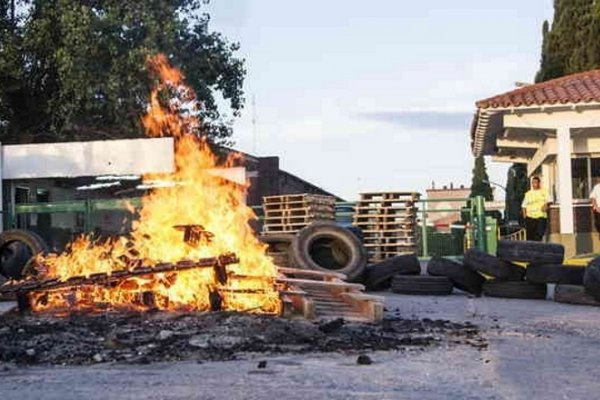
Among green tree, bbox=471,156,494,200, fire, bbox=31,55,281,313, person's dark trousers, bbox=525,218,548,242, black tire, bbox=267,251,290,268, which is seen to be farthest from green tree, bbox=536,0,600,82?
green tree, bbox=471,156,494,200

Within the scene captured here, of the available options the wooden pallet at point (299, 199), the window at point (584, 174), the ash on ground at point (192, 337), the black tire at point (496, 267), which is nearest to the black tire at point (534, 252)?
the black tire at point (496, 267)

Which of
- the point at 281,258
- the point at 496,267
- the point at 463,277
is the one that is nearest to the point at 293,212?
the point at 281,258

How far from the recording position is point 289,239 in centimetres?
1471

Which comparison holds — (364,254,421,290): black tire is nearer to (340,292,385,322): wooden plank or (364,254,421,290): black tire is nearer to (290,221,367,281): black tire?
(290,221,367,281): black tire

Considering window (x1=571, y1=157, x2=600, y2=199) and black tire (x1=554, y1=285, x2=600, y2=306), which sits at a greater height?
window (x1=571, y1=157, x2=600, y2=199)

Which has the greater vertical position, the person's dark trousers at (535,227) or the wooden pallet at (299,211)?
the wooden pallet at (299,211)

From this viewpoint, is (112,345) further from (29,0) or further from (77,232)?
(29,0)

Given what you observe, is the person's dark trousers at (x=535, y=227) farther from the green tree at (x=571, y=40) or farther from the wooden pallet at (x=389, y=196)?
the green tree at (x=571, y=40)

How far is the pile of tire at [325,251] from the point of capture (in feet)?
45.1

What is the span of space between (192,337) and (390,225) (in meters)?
9.39

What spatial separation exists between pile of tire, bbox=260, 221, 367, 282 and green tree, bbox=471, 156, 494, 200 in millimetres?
52658

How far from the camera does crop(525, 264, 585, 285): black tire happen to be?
12.1 meters

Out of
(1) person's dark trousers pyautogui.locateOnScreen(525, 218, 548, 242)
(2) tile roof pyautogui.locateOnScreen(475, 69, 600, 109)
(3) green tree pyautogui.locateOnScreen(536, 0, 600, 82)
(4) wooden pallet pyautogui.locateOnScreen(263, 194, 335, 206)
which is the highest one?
(3) green tree pyautogui.locateOnScreen(536, 0, 600, 82)

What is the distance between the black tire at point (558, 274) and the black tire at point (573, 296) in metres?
0.13
